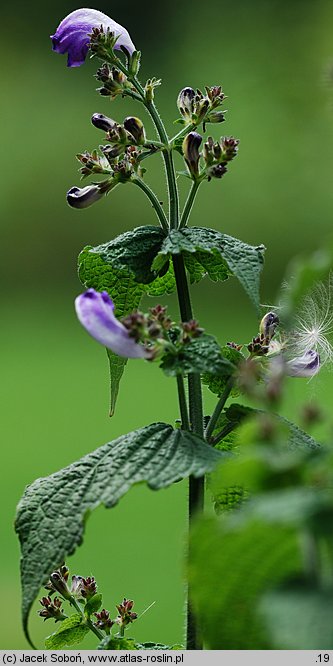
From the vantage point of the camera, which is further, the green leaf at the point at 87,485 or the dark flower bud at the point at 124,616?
the dark flower bud at the point at 124,616

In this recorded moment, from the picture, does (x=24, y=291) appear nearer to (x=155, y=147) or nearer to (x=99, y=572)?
(x=99, y=572)

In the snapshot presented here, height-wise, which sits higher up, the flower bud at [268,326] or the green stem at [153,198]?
the green stem at [153,198]

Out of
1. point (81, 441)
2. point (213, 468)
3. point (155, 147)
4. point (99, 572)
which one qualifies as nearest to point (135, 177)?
point (155, 147)

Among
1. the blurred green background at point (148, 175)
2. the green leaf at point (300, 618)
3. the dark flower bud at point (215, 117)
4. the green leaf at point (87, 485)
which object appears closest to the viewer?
the green leaf at point (300, 618)

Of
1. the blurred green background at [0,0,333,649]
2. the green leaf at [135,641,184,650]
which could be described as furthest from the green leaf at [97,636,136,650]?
the blurred green background at [0,0,333,649]

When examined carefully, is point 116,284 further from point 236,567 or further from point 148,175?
point 148,175

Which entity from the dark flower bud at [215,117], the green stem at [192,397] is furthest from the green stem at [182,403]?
the dark flower bud at [215,117]

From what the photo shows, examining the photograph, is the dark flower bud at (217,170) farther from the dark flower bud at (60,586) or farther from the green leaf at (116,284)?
the dark flower bud at (60,586)
